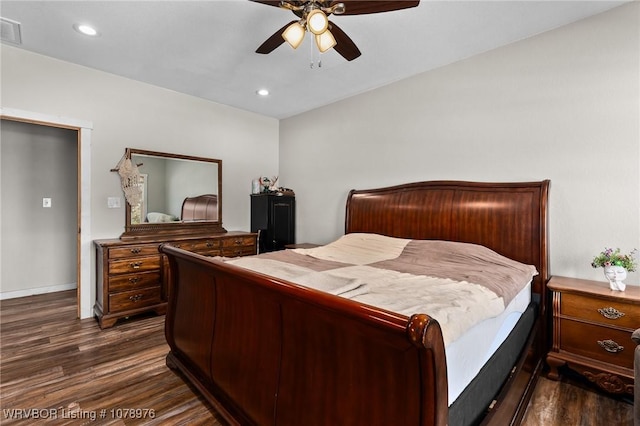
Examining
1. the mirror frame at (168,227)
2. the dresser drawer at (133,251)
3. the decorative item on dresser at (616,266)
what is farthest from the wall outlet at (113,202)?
the decorative item on dresser at (616,266)

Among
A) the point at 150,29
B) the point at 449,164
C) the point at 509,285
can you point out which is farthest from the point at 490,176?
the point at 150,29

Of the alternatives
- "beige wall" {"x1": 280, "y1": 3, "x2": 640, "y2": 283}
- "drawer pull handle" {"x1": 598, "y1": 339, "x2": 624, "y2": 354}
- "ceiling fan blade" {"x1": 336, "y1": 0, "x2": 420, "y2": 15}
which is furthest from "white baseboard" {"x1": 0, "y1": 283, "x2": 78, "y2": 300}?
"drawer pull handle" {"x1": 598, "y1": 339, "x2": 624, "y2": 354}

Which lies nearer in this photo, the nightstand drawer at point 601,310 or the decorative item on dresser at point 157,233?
the nightstand drawer at point 601,310

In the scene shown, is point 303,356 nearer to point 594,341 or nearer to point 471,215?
point 594,341

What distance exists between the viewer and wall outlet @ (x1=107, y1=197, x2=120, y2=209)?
341 cm

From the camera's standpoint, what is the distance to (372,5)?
69.8 inches

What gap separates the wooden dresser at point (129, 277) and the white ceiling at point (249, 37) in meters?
1.88

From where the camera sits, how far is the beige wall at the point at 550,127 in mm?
2195

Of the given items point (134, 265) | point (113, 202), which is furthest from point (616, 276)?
point (113, 202)

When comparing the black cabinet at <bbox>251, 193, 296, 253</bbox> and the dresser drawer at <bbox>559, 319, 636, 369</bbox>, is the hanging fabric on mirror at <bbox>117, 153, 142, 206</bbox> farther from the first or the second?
the dresser drawer at <bbox>559, 319, 636, 369</bbox>

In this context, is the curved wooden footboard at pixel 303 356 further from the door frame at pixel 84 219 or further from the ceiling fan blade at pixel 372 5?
the door frame at pixel 84 219

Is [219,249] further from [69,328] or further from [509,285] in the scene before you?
[509,285]

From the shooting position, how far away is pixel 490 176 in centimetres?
280

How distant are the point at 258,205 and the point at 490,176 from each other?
3.07 m
